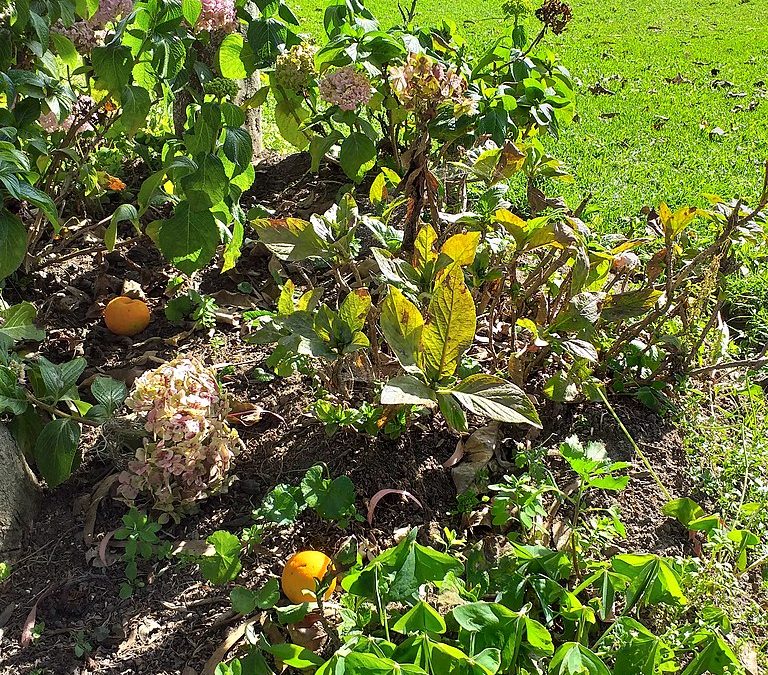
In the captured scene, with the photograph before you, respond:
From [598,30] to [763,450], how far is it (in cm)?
606

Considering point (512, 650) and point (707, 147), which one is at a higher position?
point (707, 147)

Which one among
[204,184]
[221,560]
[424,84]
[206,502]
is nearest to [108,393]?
[206,502]

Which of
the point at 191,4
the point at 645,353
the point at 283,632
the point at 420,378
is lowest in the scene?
the point at 283,632

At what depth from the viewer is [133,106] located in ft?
6.98

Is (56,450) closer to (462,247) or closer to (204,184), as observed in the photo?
(204,184)

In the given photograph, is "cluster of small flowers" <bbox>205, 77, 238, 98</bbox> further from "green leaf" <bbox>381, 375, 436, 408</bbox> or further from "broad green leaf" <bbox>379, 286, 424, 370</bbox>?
"green leaf" <bbox>381, 375, 436, 408</bbox>

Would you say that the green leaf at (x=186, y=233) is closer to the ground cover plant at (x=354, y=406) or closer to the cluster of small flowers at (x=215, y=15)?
the ground cover plant at (x=354, y=406)

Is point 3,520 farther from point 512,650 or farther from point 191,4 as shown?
point 191,4

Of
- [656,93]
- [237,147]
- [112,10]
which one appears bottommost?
[656,93]

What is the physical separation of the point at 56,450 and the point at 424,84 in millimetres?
1299

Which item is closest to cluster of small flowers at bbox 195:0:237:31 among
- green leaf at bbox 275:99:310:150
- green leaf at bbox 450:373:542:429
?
green leaf at bbox 275:99:310:150

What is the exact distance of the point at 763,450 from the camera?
214 centimetres

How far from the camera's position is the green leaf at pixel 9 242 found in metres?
1.74

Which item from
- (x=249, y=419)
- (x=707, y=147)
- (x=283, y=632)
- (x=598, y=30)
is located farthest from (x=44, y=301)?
(x=598, y=30)
